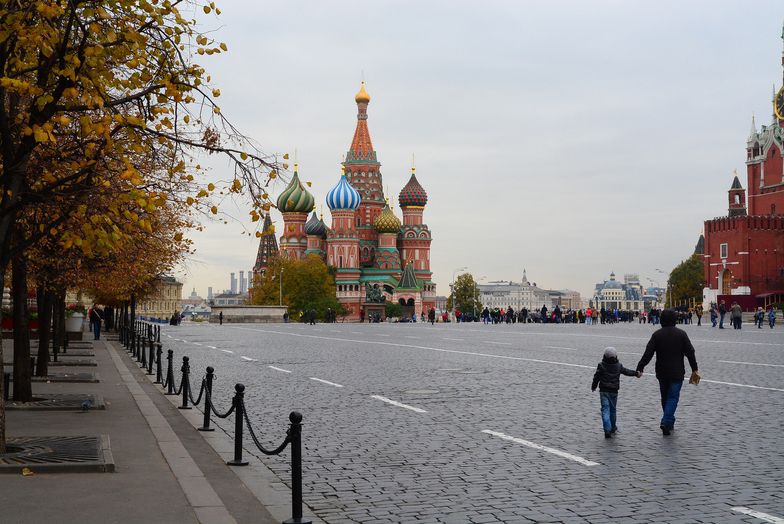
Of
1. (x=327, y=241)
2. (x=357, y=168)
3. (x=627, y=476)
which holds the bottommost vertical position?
(x=627, y=476)

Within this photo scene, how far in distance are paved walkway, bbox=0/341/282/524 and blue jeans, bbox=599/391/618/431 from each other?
13.7 ft

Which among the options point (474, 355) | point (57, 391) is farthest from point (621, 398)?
point (474, 355)

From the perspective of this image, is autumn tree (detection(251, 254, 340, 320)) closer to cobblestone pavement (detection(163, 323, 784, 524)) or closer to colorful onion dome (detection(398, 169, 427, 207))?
colorful onion dome (detection(398, 169, 427, 207))

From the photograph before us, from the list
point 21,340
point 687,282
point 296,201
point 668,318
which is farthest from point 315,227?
point 668,318

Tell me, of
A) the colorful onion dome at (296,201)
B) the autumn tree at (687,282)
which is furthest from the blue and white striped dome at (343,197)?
the autumn tree at (687,282)

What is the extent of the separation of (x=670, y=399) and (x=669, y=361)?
1.68ft

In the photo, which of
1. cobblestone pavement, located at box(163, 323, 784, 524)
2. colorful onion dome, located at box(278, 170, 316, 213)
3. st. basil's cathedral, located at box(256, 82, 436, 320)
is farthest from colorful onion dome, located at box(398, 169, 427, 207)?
cobblestone pavement, located at box(163, 323, 784, 524)

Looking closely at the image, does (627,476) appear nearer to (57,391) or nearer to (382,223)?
(57,391)

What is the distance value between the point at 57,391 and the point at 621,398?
998 cm

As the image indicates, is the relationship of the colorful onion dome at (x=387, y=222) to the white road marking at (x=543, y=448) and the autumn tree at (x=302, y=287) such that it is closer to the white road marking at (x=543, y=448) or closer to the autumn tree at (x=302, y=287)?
the autumn tree at (x=302, y=287)

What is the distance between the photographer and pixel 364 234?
144625 millimetres

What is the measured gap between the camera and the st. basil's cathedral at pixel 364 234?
13775 centimetres

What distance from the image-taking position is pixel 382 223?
5561 inches

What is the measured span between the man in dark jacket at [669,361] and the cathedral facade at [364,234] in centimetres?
12165
